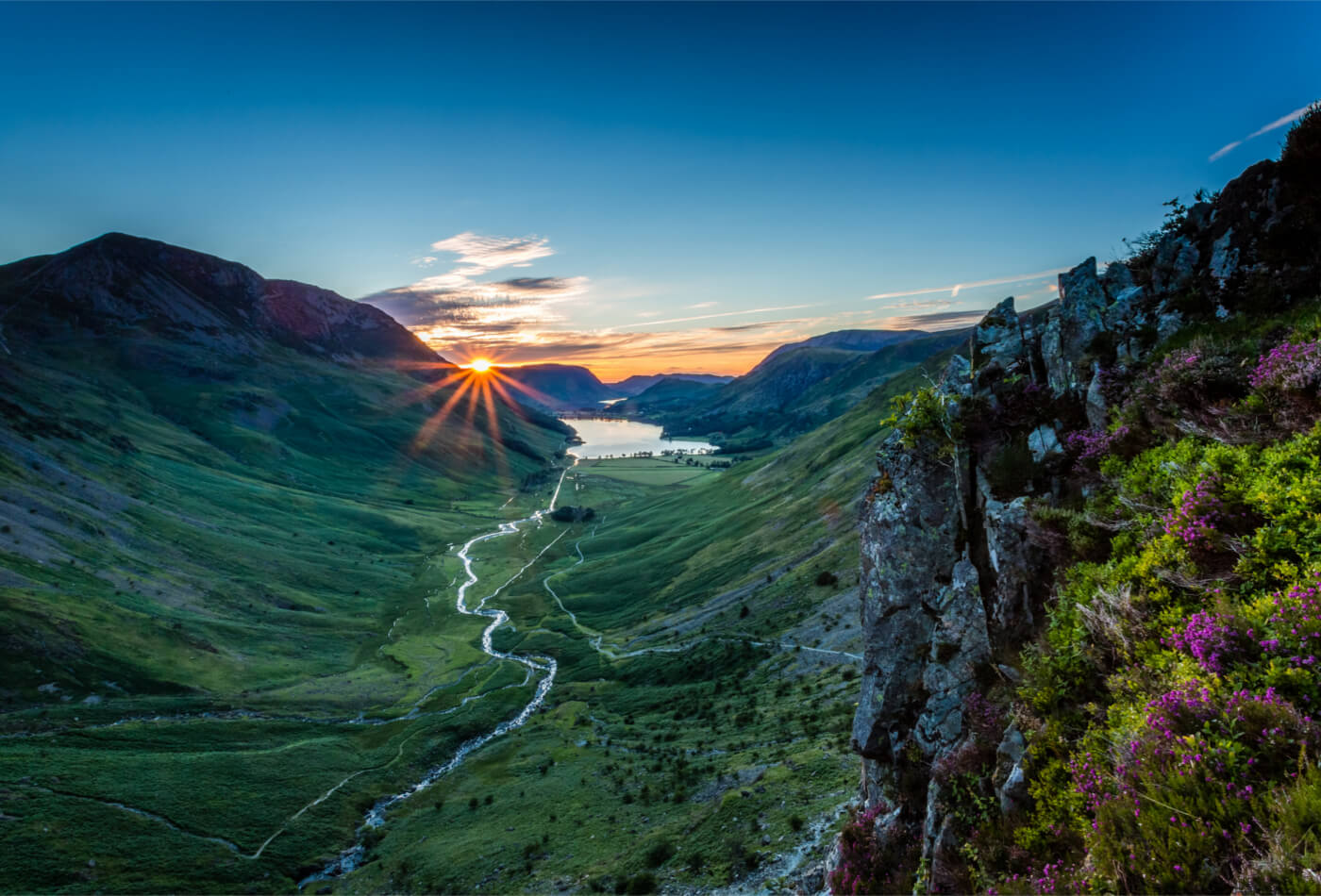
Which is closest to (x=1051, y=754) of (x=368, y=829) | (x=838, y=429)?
(x=368, y=829)

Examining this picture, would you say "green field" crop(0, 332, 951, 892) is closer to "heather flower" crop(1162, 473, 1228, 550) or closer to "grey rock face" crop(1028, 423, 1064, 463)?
"grey rock face" crop(1028, 423, 1064, 463)

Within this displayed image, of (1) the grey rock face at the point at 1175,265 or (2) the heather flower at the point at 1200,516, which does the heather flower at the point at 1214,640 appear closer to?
(2) the heather flower at the point at 1200,516

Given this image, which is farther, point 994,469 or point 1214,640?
point 994,469

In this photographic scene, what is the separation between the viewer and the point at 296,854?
145 ft

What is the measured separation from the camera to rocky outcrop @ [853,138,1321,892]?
14797 mm

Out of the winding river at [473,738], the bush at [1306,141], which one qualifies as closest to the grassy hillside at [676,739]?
the winding river at [473,738]

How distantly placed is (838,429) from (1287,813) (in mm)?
169028

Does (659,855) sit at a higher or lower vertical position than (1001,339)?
lower

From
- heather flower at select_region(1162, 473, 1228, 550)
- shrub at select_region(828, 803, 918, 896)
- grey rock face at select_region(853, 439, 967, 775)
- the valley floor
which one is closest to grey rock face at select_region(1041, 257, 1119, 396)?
grey rock face at select_region(853, 439, 967, 775)

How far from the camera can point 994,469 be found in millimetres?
16719

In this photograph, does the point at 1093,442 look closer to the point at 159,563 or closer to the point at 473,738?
the point at 473,738

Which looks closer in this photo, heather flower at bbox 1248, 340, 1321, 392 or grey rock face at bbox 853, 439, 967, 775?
heather flower at bbox 1248, 340, 1321, 392

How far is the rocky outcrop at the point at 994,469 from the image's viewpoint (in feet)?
48.5

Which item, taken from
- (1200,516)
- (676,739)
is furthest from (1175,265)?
(676,739)
